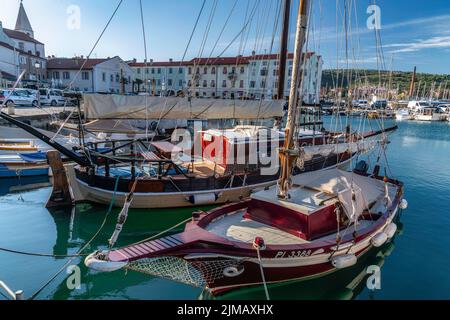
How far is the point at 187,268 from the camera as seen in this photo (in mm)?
7086

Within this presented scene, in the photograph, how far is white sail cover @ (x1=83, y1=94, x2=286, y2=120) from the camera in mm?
11117

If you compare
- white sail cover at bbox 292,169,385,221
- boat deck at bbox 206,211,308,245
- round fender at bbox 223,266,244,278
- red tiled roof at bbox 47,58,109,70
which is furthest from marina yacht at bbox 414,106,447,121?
round fender at bbox 223,266,244,278

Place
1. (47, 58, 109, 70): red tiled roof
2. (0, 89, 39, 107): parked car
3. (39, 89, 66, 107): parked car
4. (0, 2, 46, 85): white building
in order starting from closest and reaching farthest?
(0, 89, 39, 107): parked car
(39, 89, 66, 107): parked car
(0, 2, 46, 85): white building
(47, 58, 109, 70): red tiled roof

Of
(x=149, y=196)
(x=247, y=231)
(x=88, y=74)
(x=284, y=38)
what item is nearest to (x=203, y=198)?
(x=149, y=196)

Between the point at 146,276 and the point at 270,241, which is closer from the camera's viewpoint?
the point at 270,241

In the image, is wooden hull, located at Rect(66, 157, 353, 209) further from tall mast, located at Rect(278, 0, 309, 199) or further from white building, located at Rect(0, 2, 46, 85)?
white building, located at Rect(0, 2, 46, 85)

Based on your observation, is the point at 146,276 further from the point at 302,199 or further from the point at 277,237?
the point at 302,199

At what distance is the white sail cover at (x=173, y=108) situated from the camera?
36.5ft

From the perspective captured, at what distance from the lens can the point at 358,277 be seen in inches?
353

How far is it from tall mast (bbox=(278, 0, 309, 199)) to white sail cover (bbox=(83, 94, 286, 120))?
6.16m

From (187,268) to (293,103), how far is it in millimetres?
4800

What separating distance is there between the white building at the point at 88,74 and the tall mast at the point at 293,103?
5426cm

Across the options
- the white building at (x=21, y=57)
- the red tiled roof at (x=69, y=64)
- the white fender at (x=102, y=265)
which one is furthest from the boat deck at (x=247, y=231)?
the red tiled roof at (x=69, y=64)
